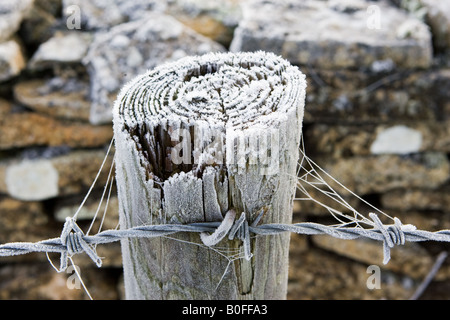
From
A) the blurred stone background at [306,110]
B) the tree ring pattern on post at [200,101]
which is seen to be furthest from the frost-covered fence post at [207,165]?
the blurred stone background at [306,110]

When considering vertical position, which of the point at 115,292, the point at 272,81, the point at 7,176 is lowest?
the point at 115,292

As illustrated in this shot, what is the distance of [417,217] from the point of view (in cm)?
319

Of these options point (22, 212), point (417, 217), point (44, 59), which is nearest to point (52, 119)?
point (44, 59)

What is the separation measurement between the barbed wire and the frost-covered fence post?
3cm

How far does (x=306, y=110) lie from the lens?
285cm

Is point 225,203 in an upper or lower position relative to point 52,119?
upper

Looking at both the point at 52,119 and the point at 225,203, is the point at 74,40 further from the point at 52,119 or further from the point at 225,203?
the point at 225,203

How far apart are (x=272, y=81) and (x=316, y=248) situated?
2285 millimetres

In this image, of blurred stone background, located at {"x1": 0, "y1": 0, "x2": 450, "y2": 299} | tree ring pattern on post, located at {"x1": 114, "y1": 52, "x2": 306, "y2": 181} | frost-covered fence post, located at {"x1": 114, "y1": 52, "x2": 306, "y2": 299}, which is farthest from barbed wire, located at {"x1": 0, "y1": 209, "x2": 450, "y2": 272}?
blurred stone background, located at {"x1": 0, "y1": 0, "x2": 450, "y2": 299}

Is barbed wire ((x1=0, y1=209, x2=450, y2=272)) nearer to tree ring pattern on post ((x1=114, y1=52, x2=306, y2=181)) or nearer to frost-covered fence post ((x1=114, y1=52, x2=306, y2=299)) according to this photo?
frost-covered fence post ((x1=114, y1=52, x2=306, y2=299))

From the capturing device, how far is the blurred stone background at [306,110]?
9.20ft

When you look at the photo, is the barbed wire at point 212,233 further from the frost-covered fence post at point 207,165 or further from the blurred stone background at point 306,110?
the blurred stone background at point 306,110
